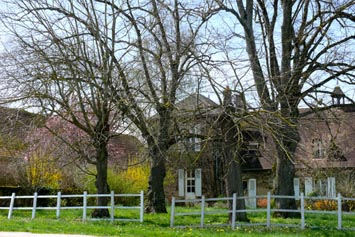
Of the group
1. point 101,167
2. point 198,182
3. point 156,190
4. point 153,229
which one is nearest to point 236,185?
point 153,229

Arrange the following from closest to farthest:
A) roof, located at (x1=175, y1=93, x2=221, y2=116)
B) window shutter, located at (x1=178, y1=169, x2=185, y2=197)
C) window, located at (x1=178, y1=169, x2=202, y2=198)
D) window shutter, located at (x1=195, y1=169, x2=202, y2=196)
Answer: roof, located at (x1=175, y1=93, x2=221, y2=116) < window shutter, located at (x1=195, y1=169, x2=202, y2=196) < window, located at (x1=178, y1=169, x2=202, y2=198) < window shutter, located at (x1=178, y1=169, x2=185, y2=197)

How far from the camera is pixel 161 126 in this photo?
20.2 m

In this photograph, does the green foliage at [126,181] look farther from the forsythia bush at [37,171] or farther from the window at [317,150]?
the window at [317,150]

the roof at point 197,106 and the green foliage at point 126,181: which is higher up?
the roof at point 197,106

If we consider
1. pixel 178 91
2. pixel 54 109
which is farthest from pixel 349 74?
pixel 54 109

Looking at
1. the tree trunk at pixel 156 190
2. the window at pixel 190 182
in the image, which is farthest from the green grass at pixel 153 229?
the window at pixel 190 182

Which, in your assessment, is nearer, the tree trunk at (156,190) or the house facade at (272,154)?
the house facade at (272,154)

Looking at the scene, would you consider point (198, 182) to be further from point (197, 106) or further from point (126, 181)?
point (197, 106)

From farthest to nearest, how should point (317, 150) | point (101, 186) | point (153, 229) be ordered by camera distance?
1. point (317, 150)
2. point (101, 186)
3. point (153, 229)

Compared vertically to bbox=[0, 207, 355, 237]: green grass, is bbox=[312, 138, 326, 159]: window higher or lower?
higher

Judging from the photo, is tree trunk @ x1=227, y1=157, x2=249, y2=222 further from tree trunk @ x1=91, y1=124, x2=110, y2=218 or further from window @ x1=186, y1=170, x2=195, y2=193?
window @ x1=186, y1=170, x2=195, y2=193

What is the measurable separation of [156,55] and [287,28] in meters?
7.14

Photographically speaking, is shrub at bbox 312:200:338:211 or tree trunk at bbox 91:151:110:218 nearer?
tree trunk at bbox 91:151:110:218

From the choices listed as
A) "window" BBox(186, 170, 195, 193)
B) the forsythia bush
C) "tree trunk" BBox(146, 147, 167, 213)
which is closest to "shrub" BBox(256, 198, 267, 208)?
"window" BBox(186, 170, 195, 193)
